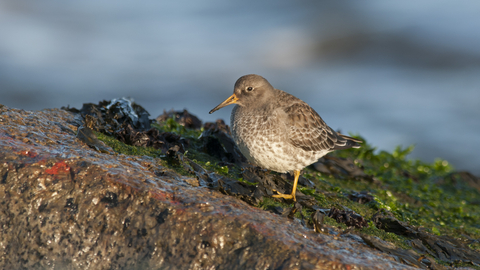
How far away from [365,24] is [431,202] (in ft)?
55.1

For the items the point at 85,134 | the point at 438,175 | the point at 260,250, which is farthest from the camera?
the point at 438,175

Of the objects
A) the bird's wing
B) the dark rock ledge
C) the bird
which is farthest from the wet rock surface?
the bird's wing

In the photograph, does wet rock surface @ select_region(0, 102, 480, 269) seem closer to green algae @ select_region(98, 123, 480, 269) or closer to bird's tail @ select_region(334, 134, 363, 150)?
green algae @ select_region(98, 123, 480, 269)

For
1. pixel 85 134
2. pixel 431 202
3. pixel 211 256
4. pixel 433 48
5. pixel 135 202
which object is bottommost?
pixel 211 256

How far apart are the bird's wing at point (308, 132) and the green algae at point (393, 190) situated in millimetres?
585

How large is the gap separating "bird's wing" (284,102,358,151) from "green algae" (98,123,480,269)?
585mm

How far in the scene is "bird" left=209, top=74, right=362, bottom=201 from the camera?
507 cm

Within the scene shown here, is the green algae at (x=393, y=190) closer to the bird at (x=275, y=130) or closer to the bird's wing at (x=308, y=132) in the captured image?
the bird at (x=275, y=130)

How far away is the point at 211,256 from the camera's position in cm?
315

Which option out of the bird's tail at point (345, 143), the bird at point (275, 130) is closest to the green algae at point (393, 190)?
the bird at point (275, 130)

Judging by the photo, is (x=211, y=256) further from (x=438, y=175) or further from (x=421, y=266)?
(x=438, y=175)

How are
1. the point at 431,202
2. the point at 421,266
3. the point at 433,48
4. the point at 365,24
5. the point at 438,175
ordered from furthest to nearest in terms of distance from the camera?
the point at 365,24, the point at 433,48, the point at 438,175, the point at 431,202, the point at 421,266

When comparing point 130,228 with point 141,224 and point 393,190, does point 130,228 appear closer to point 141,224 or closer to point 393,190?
point 141,224

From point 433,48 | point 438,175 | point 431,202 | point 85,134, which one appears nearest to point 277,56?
point 433,48
